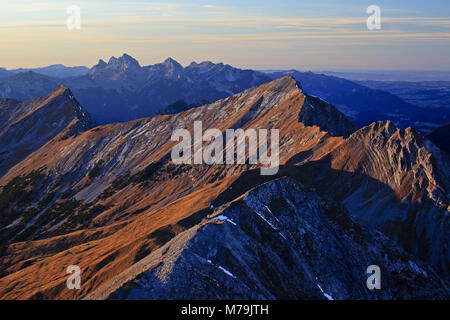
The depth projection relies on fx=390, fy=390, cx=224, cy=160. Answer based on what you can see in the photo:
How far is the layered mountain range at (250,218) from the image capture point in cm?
4347

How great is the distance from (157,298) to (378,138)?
235 ft

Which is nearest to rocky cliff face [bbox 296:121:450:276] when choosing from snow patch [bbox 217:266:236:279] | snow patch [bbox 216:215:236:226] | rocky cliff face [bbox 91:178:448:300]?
rocky cliff face [bbox 91:178:448:300]

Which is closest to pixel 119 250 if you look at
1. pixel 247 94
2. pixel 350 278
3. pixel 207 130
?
pixel 350 278

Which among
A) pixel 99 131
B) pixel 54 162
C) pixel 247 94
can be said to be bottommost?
pixel 54 162

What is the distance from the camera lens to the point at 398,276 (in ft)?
174

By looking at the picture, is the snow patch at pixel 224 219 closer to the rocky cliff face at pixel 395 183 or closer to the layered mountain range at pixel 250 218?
the layered mountain range at pixel 250 218

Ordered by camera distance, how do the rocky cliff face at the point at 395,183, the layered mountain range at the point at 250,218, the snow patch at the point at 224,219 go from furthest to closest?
the rocky cliff face at the point at 395,183 < the snow patch at the point at 224,219 < the layered mountain range at the point at 250,218

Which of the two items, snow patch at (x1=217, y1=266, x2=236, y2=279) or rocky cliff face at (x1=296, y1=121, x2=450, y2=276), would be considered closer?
snow patch at (x1=217, y1=266, x2=236, y2=279)

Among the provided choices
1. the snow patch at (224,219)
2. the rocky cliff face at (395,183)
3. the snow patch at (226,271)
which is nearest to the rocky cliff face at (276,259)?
the snow patch at (226,271)

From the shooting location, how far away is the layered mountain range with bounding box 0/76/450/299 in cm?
4347

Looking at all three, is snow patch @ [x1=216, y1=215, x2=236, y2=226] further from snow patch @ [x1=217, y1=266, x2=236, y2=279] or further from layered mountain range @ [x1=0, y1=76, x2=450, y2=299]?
snow patch @ [x1=217, y1=266, x2=236, y2=279]

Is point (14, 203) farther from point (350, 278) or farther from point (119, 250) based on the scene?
point (350, 278)

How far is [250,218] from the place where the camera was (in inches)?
1964
